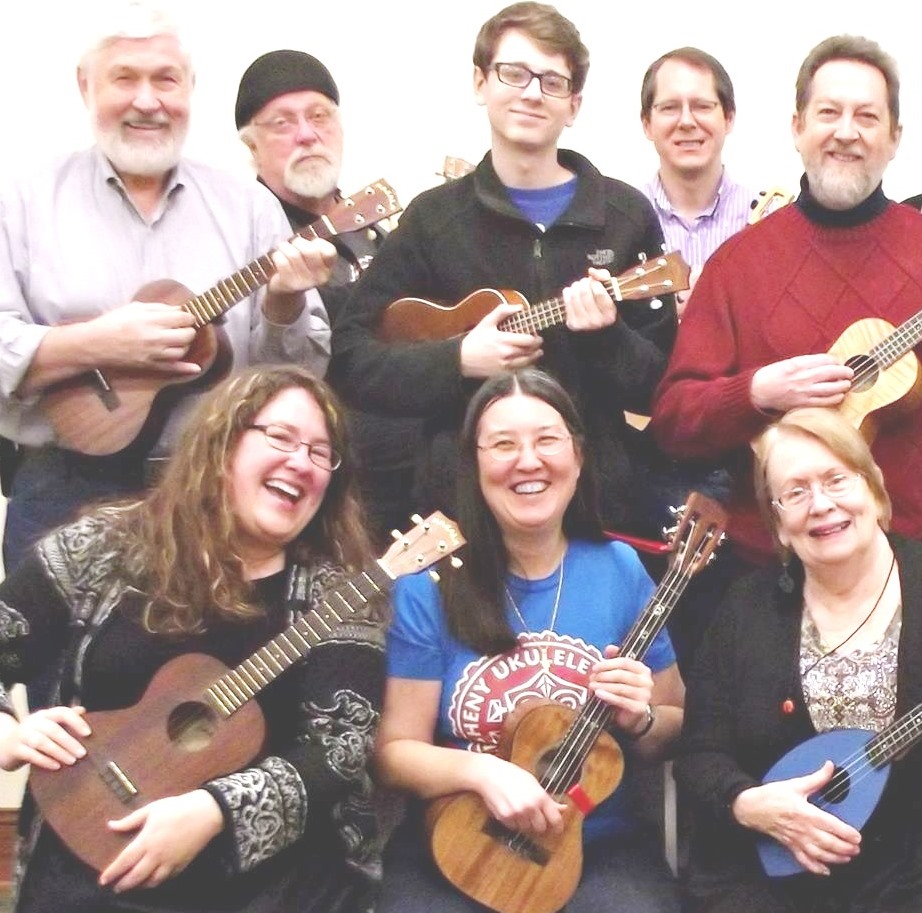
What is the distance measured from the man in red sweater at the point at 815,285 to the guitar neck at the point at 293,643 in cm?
73

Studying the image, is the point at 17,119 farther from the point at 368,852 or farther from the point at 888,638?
the point at 888,638

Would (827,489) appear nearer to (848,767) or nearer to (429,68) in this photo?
(848,767)

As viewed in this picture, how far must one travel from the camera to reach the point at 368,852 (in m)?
2.36

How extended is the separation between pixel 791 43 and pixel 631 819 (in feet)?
7.49

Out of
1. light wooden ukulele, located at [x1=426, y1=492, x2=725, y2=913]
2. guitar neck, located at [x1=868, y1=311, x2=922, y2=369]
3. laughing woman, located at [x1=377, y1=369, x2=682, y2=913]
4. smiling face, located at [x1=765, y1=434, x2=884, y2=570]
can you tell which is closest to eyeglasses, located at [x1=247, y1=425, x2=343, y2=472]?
laughing woman, located at [x1=377, y1=369, x2=682, y2=913]

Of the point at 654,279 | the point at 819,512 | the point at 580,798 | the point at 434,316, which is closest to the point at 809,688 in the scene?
the point at 819,512

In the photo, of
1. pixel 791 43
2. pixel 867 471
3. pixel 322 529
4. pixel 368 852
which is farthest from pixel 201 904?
pixel 791 43

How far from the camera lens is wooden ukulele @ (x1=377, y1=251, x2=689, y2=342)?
8.70 feet

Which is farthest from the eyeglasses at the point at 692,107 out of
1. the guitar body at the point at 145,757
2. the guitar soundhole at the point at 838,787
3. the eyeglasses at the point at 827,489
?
the guitar body at the point at 145,757

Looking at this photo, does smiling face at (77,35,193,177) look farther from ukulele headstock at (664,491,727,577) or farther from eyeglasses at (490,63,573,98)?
ukulele headstock at (664,491,727,577)

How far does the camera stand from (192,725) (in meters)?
2.21

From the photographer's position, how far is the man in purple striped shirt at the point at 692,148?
11.0 feet

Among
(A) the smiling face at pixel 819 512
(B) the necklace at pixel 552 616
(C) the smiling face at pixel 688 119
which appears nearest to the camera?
(A) the smiling face at pixel 819 512

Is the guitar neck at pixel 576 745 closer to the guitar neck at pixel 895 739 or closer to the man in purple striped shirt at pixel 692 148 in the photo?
the guitar neck at pixel 895 739
